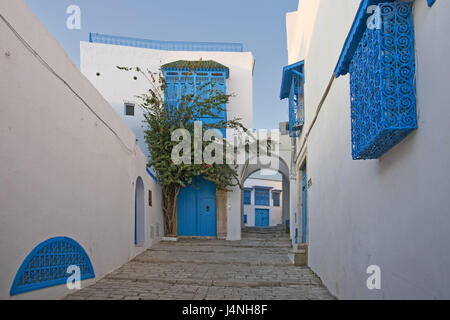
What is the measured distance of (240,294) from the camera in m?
5.43

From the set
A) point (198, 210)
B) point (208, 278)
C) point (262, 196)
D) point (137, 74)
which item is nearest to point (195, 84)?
point (137, 74)

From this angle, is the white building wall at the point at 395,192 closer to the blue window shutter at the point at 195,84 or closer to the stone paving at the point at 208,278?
the stone paving at the point at 208,278

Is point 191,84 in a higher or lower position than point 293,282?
higher

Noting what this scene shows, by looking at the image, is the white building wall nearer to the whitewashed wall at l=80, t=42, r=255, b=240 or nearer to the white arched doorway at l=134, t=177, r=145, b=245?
the white arched doorway at l=134, t=177, r=145, b=245

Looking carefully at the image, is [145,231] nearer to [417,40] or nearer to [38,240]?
[38,240]

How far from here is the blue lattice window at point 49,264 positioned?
396 centimetres

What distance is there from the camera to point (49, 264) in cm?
449

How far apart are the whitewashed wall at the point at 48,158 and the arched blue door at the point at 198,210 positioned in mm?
6690

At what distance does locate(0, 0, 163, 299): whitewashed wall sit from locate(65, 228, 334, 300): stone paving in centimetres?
50

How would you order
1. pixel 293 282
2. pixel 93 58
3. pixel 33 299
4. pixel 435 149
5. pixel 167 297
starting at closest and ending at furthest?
1. pixel 435 149
2. pixel 33 299
3. pixel 167 297
4. pixel 293 282
5. pixel 93 58

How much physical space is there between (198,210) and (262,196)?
47.8ft

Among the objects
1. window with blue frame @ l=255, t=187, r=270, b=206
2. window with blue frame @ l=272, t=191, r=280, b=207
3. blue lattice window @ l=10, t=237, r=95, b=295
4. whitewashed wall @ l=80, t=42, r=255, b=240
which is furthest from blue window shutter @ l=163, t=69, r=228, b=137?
window with blue frame @ l=272, t=191, r=280, b=207

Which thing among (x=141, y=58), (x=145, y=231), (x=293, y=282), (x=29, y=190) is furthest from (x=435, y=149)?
(x=141, y=58)

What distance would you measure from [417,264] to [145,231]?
27.7ft
